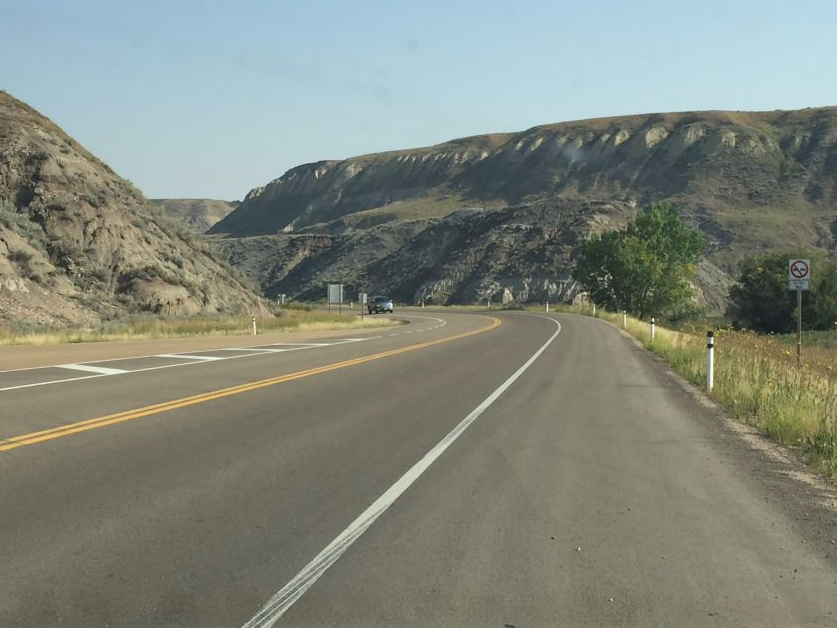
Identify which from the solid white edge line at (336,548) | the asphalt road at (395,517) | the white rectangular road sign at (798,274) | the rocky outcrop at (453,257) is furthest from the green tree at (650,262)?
the solid white edge line at (336,548)

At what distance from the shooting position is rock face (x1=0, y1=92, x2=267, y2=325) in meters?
36.5

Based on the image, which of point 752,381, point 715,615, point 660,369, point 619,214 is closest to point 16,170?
point 660,369

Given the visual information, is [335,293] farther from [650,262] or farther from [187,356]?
[187,356]

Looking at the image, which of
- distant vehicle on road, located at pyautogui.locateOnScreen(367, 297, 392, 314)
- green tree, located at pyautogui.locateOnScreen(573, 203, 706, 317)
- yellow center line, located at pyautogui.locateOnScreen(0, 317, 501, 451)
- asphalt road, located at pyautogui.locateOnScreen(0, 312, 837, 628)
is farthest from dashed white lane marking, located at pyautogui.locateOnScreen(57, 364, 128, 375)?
distant vehicle on road, located at pyautogui.locateOnScreen(367, 297, 392, 314)

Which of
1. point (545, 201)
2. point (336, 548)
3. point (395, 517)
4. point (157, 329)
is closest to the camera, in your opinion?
point (336, 548)

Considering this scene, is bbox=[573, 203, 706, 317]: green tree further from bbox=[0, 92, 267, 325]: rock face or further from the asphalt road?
the asphalt road

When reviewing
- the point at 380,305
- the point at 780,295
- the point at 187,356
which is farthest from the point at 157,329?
the point at 780,295

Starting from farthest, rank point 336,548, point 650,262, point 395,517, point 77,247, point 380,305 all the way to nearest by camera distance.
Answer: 1. point 380,305
2. point 650,262
3. point 77,247
4. point 395,517
5. point 336,548

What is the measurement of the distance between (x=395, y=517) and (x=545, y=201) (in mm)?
115661

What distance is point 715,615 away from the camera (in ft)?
15.4

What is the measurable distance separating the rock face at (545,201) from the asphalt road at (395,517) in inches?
3558

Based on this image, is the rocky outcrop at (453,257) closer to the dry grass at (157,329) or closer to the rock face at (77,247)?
the dry grass at (157,329)

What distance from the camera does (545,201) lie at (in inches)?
4710

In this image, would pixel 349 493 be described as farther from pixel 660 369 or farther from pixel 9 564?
pixel 660 369
